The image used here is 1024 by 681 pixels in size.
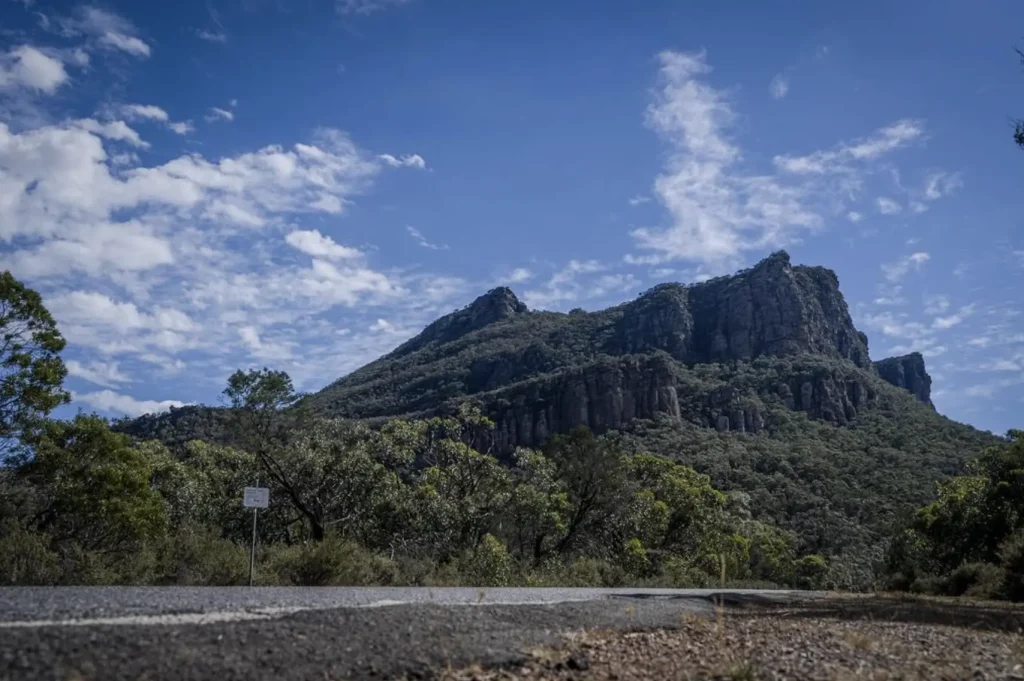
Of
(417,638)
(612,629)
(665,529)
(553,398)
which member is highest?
(553,398)

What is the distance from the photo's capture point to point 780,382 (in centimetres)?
11638

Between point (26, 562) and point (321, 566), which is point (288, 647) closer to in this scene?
point (321, 566)

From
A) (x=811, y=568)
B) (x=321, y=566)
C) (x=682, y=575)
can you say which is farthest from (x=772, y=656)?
(x=811, y=568)

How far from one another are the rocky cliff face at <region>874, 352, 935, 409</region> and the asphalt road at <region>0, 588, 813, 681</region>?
552 ft

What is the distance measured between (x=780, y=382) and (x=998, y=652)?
116m

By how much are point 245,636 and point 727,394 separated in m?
111

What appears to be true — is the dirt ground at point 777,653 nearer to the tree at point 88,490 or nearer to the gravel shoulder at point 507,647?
the gravel shoulder at point 507,647

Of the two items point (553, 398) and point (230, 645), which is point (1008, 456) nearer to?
point (230, 645)

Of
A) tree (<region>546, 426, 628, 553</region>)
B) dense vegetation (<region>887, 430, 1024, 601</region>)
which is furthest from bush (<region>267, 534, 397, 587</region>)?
tree (<region>546, 426, 628, 553</region>)

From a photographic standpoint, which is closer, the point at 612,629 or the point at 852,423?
the point at 612,629

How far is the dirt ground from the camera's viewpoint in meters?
5.14

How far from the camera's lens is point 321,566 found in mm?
15703

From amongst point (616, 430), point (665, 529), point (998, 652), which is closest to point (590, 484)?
point (665, 529)

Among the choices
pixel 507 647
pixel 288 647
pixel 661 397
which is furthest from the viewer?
pixel 661 397
